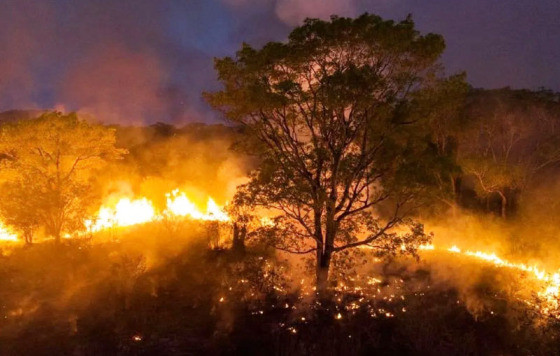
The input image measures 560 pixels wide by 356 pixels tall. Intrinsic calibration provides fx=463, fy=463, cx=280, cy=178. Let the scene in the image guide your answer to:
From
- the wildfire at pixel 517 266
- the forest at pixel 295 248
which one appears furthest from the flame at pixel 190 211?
the wildfire at pixel 517 266

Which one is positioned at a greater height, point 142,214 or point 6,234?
point 142,214

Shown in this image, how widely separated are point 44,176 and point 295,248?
35.1 ft

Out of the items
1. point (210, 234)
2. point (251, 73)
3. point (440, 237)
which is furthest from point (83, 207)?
point (440, 237)

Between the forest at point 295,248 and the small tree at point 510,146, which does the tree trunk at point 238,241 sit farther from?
the small tree at point 510,146

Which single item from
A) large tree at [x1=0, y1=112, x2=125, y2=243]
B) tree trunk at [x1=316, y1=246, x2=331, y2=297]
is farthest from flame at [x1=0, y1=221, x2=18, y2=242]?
tree trunk at [x1=316, y1=246, x2=331, y2=297]

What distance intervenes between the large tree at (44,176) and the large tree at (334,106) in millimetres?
8931

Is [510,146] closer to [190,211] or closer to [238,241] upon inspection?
[238,241]

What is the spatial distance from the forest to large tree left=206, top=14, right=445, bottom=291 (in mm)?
48

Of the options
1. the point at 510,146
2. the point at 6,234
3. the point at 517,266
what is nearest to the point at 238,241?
the point at 6,234

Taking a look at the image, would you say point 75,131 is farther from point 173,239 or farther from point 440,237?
point 440,237

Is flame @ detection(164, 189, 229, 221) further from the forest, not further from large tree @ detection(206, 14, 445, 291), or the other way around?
large tree @ detection(206, 14, 445, 291)

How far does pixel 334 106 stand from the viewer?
36.5 feet

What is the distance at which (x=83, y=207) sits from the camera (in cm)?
1862

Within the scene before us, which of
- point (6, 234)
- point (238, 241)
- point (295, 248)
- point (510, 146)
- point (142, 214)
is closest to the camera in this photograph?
point (295, 248)
